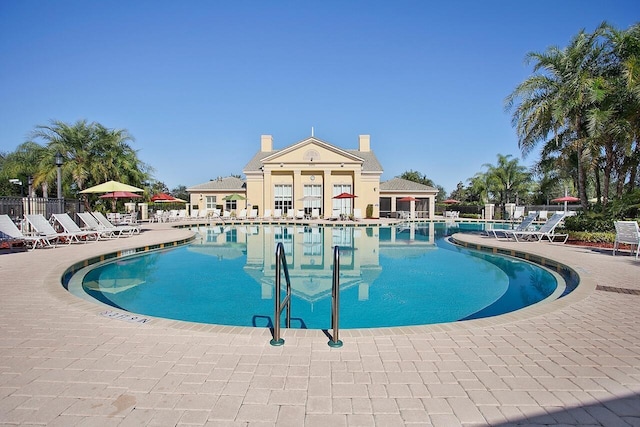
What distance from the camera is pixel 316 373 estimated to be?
2.87 m

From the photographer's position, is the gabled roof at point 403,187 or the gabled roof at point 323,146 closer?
the gabled roof at point 323,146

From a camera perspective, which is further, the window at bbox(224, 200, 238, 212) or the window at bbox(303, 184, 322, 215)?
the window at bbox(224, 200, 238, 212)

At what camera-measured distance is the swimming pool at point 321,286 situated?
233 inches

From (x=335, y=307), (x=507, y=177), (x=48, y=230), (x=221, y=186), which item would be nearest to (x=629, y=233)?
(x=335, y=307)

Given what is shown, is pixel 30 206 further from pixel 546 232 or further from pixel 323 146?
pixel 323 146

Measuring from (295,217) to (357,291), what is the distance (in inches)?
906

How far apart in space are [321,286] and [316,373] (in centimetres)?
486

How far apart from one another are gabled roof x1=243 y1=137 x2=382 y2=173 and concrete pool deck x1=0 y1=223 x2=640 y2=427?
27.5m

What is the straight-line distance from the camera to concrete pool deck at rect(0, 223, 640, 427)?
7.58ft

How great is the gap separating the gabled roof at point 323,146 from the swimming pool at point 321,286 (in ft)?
65.3

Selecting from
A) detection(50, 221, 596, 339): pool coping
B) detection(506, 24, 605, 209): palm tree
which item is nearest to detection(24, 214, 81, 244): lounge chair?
detection(50, 221, 596, 339): pool coping

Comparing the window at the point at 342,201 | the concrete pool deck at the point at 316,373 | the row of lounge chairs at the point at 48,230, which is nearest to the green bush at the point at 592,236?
the concrete pool deck at the point at 316,373

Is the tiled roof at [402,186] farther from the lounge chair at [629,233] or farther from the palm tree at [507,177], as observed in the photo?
the lounge chair at [629,233]

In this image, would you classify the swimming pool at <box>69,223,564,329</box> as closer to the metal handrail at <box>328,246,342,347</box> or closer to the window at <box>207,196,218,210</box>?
the metal handrail at <box>328,246,342,347</box>
